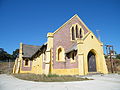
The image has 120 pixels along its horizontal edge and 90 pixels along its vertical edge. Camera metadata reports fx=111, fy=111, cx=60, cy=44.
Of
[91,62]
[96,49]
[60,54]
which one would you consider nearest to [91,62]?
[91,62]

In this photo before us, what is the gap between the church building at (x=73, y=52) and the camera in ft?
53.1

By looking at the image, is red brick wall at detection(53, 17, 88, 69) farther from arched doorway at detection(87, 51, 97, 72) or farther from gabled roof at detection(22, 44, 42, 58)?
gabled roof at detection(22, 44, 42, 58)

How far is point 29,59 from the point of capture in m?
35.4

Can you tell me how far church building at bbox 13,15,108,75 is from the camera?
53.1 ft

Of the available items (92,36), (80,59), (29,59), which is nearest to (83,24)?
(92,36)

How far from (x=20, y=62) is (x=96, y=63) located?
79.2ft

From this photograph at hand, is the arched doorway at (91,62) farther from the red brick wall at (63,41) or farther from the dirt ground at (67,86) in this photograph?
the dirt ground at (67,86)

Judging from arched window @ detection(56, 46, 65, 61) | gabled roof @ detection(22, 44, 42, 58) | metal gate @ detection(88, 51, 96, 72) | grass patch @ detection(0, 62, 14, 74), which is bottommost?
grass patch @ detection(0, 62, 14, 74)

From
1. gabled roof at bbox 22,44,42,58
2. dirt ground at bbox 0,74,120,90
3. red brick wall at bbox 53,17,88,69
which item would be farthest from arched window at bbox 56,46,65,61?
gabled roof at bbox 22,44,42,58

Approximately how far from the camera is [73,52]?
1794cm

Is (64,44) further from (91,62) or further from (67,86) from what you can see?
(67,86)

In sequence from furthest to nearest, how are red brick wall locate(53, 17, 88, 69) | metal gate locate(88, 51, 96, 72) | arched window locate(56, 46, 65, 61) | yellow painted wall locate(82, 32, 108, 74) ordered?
arched window locate(56, 46, 65, 61) < red brick wall locate(53, 17, 88, 69) < metal gate locate(88, 51, 96, 72) < yellow painted wall locate(82, 32, 108, 74)

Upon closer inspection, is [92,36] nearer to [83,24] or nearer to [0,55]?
[83,24]

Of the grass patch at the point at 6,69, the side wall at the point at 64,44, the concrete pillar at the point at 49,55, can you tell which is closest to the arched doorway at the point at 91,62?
the side wall at the point at 64,44
